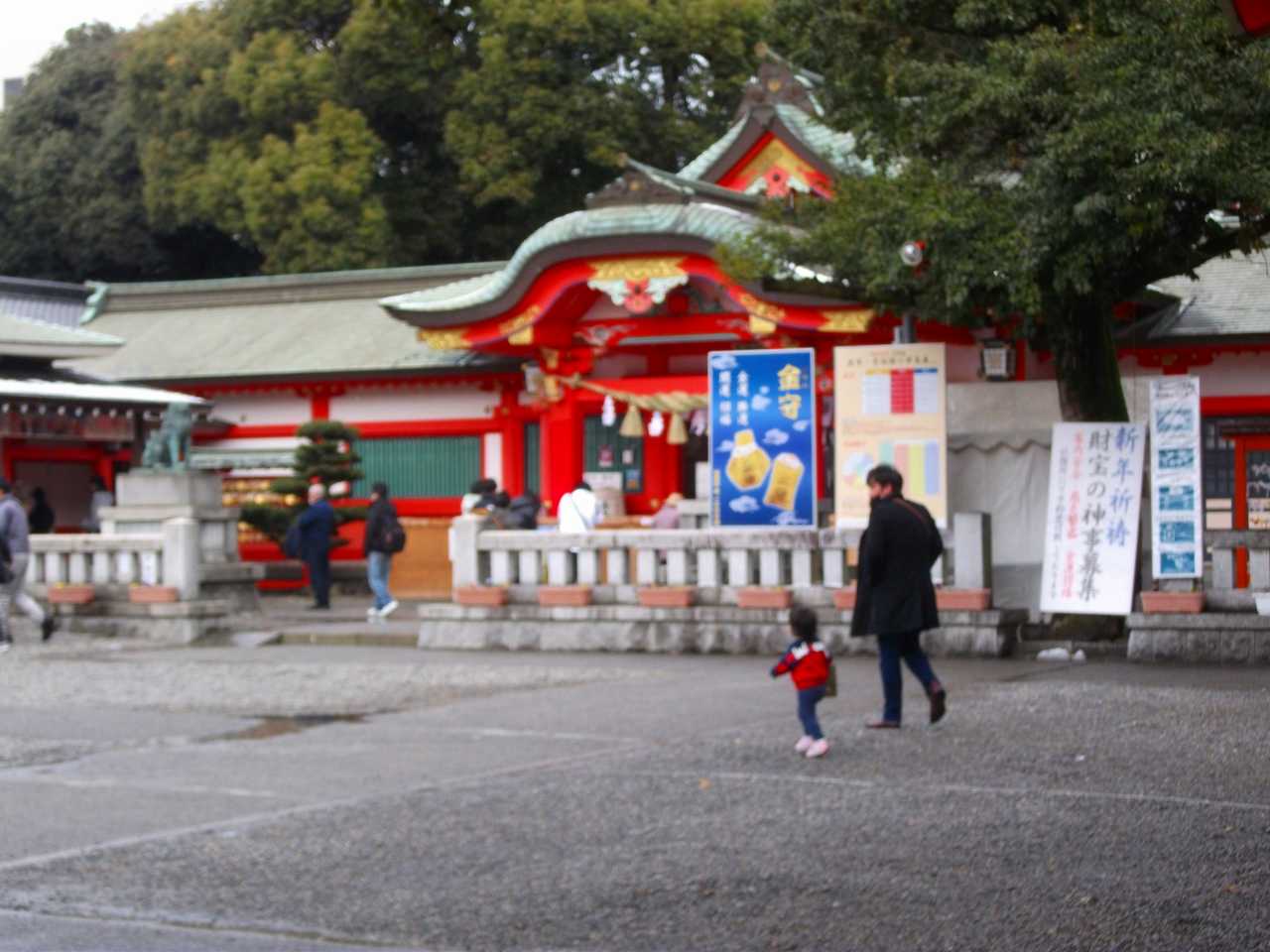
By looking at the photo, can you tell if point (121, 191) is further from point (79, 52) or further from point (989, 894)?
point (989, 894)

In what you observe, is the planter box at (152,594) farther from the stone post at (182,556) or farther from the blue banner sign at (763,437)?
the blue banner sign at (763,437)

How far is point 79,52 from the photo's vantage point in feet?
158

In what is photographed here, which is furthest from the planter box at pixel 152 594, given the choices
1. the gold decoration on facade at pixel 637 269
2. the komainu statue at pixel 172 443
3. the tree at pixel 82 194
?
the tree at pixel 82 194

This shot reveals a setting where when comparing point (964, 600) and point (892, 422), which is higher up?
point (892, 422)

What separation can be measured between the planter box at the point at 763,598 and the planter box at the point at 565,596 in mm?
1617

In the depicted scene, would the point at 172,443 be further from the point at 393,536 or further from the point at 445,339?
the point at 445,339

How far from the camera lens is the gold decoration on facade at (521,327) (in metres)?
25.1

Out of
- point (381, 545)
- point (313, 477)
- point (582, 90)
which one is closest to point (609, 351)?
point (313, 477)

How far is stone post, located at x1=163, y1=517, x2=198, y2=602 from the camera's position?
20.8m

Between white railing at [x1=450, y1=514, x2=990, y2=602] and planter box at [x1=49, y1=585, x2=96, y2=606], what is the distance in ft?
16.2

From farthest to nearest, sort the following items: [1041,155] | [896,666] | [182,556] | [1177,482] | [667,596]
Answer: [182,556] < [667,596] < [1177,482] < [1041,155] < [896,666]

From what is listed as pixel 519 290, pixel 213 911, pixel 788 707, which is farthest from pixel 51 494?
pixel 213 911

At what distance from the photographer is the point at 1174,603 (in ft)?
52.2

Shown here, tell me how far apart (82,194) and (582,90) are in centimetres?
1406
